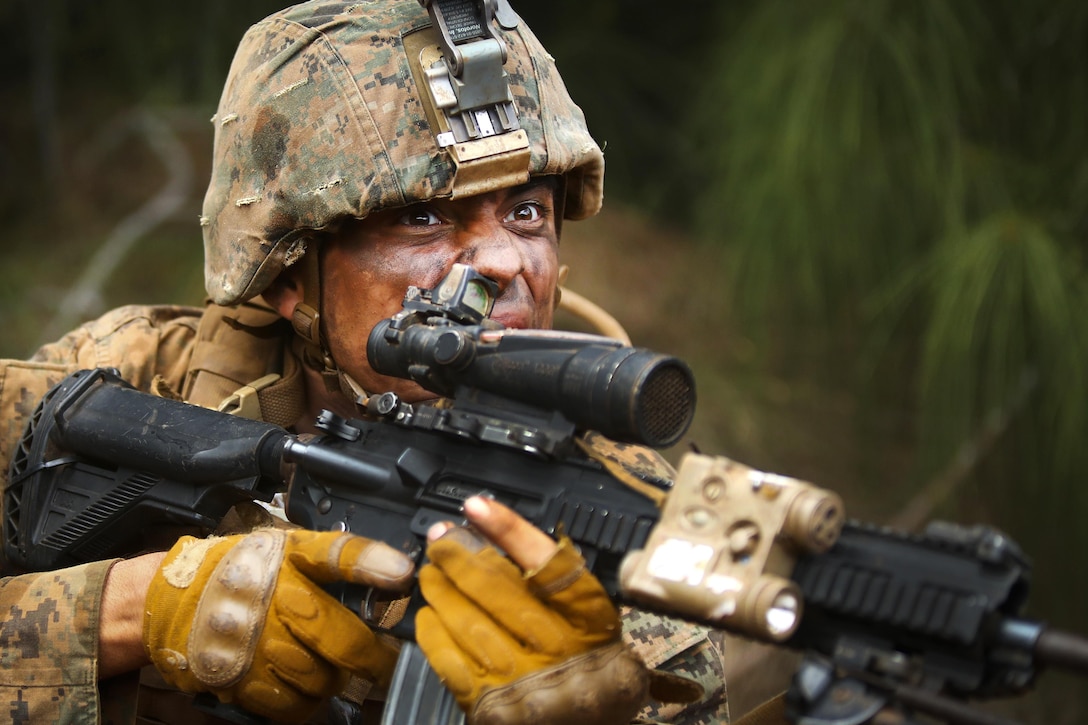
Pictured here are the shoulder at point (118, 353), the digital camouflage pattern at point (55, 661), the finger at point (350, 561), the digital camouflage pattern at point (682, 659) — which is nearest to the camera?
the finger at point (350, 561)

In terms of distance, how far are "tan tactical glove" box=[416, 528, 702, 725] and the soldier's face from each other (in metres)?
0.80

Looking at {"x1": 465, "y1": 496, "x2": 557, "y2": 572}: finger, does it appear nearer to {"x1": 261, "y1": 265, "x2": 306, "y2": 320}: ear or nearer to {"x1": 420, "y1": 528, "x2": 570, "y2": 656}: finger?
{"x1": 420, "y1": 528, "x2": 570, "y2": 656}: finger

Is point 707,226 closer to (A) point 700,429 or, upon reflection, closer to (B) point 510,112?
(A) point 700,429

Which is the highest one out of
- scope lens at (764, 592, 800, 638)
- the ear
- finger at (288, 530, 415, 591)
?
scope lens at (764, 592, 800, 638)

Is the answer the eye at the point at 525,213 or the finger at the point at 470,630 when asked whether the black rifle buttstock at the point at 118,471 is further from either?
the eye at the point at 525,213

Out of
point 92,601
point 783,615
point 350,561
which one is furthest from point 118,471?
point 783,615

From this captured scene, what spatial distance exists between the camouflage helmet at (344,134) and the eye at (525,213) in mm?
90

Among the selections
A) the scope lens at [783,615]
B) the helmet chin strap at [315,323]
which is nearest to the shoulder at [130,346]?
the helmet chin strap at [315,323]

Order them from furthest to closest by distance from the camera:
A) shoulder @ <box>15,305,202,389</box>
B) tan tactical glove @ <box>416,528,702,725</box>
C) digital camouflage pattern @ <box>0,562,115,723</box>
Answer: shoulder @ <box>15,305,202,389</box> < digital camouflage pattern @ <box>0,562,115,723</box> < tan tactical glove @ <box>416,528,702,725</box>

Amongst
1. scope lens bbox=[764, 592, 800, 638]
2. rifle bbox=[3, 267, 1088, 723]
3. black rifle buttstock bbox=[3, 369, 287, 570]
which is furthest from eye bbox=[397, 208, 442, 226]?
scope lens bbox=[764, 592, 800, 638]

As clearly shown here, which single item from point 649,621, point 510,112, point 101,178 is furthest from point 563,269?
point 101,178

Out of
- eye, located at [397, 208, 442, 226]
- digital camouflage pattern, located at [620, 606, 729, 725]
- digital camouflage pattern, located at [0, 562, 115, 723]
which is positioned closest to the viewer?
digital camouflage pattern, located at [0, 562, 115, 723]

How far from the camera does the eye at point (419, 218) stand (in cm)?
270

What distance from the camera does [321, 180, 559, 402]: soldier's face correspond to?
8.69 ft
